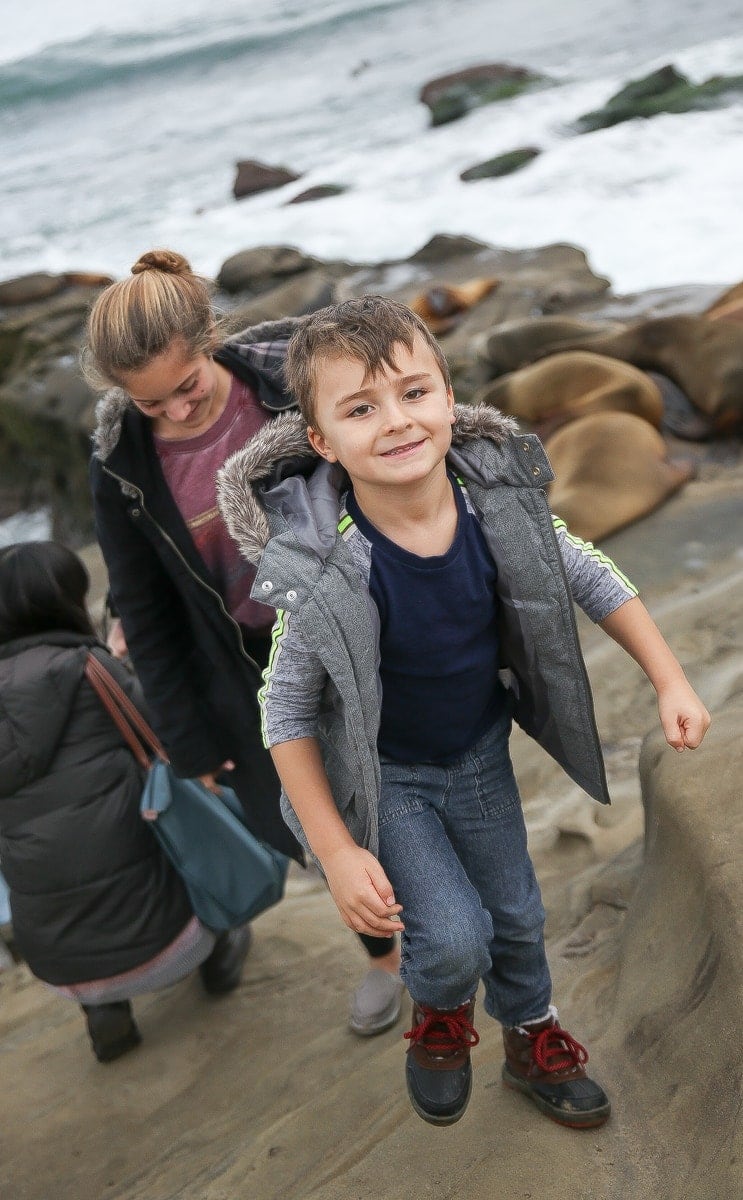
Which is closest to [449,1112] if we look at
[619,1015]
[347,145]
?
[619,1015]

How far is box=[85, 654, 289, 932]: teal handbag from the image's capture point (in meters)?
2.98

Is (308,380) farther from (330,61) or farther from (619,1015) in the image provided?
(330,61)

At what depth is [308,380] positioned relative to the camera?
1924 mm

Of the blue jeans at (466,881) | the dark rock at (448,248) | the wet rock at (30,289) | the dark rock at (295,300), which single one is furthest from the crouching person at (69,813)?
the wet rock at (30,289)

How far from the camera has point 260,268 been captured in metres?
11.2

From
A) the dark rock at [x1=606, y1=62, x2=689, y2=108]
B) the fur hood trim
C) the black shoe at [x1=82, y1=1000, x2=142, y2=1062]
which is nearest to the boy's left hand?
the fur hood trim

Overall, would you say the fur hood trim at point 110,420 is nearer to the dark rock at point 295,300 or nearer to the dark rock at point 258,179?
the dark rock at point 295,300

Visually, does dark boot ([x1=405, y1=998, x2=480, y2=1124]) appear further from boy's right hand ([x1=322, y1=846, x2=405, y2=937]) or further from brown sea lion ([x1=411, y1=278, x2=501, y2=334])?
brown sea lion ([x1=411, y1=278, x2=501, y2=334])

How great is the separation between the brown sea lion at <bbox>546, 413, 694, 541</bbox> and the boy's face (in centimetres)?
349

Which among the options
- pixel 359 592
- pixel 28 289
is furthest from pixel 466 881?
pixel 28 289

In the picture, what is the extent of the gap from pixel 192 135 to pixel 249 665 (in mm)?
22001

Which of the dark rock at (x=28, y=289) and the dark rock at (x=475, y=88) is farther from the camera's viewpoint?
the dark rock at (x=475, y=88)

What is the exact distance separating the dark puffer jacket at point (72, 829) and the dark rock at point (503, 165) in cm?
1276

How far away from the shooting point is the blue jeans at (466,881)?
1923mm
